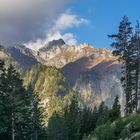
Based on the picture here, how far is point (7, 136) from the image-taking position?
52.9m

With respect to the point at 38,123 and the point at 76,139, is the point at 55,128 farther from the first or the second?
the point at 38,123

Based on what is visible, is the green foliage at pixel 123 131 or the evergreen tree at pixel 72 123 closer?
the green foliage at pixel 123 131

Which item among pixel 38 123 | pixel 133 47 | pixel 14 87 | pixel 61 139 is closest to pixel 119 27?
pixel 133 47

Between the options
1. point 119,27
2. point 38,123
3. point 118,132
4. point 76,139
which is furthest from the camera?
point 76,139

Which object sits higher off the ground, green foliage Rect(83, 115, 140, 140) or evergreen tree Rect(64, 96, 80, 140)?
evergreen tree Rect(64, 96, 80, 140)

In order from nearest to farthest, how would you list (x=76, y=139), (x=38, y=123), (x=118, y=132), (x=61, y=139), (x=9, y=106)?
(x=118, y=132)
(x=9, y=106)
(x=38, y=123)
(x=76, y=139)
(x=61, y=139)

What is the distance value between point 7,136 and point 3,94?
600 cm

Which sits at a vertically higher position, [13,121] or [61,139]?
[61,139]

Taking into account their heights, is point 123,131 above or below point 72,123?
below

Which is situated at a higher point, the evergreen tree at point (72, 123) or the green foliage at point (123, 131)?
the evergreen tree at point (72, 123)

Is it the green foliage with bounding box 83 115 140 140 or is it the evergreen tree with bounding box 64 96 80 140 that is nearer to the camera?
the green foliage with bounding box 83 115 140 140

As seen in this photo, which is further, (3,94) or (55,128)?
(55,128)

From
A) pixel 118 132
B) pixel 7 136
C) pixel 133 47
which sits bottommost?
pixel 118 132

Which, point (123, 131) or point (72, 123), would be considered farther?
point (72, 123)
